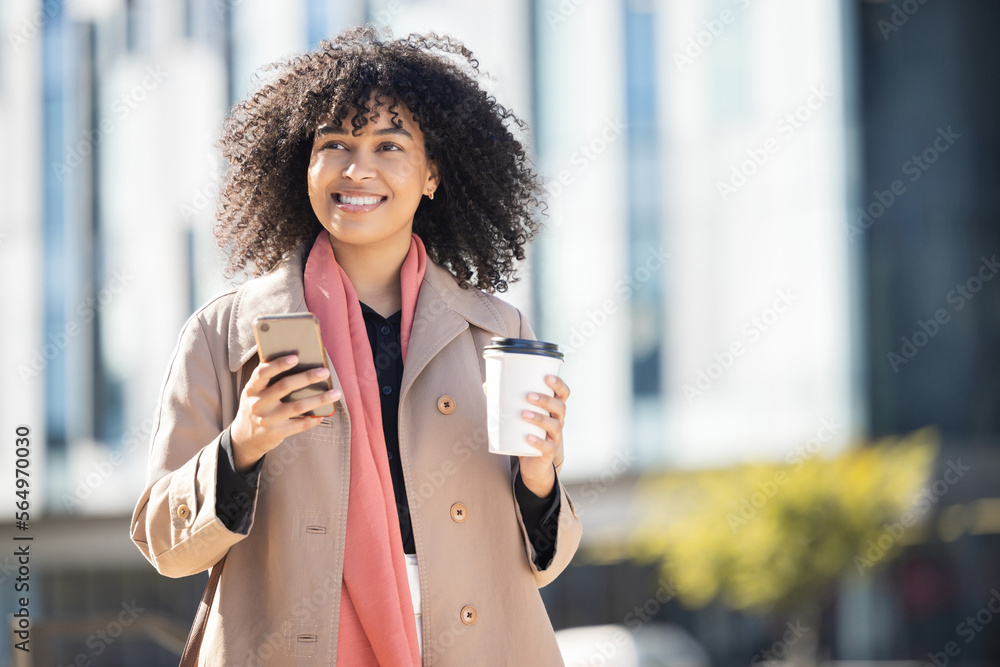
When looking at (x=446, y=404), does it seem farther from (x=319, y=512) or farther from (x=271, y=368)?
(x=271, y=368)

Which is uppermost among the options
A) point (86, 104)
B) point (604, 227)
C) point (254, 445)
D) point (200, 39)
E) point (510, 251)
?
point (200, 39)

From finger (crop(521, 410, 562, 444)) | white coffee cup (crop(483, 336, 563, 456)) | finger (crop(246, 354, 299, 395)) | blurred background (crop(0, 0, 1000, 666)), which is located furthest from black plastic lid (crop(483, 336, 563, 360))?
blurred background (crop(0, 0, 1000, 666))

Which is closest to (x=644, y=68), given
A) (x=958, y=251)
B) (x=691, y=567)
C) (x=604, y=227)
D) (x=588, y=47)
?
(x=588, y=47)

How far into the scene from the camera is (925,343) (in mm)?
18328

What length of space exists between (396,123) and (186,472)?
0.91 m

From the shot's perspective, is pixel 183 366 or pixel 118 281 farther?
pixel 118 281

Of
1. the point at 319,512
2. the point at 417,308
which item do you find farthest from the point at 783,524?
the point at 319,512

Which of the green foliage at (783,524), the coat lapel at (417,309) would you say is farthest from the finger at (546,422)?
the green foliage at (783,524)

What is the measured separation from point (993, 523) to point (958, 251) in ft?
15.9

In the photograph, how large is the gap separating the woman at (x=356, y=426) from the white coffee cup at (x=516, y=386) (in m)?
0.03

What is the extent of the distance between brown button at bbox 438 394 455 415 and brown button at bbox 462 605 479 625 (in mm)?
414

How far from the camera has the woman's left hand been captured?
1.96m

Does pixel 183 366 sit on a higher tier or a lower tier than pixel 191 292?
lower

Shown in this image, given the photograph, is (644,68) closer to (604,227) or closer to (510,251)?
(604,227)
